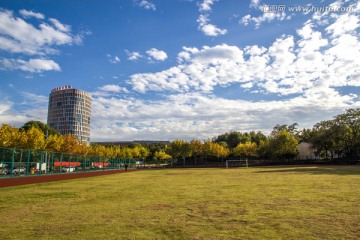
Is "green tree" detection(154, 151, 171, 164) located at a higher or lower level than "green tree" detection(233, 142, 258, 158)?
lower

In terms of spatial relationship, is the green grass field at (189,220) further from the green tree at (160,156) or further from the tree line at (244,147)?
the green tree at (160,156)

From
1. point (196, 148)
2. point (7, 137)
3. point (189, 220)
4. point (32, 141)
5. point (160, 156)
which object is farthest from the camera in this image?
point (160, 156)

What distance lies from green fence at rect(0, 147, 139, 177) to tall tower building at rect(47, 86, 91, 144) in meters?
141

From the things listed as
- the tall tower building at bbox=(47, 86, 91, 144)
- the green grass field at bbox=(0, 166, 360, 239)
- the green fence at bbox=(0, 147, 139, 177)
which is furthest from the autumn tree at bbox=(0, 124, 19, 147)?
the tall tower building at bbox=(47, 86, 91, 144)

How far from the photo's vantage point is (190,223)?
7594mm

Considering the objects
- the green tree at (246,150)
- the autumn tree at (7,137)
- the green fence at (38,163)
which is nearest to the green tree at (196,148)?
the green tree at (246,150)

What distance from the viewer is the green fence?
26992 millimetres

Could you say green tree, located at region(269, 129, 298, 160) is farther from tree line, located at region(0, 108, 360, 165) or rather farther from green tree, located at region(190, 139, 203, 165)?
green tree, located at region(190, 139, 203, 165)

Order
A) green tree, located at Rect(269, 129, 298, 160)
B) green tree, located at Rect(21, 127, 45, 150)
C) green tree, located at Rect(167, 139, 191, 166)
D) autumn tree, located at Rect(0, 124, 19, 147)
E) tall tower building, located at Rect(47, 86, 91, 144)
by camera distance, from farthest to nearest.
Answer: tall tower building, located at Rect(47, 86, 91, 144)
green tree, located at Rect(167, 139, 191, 166)
green tree, located at Rect(269, 129, 298, 160)
green tree, located at Rect(21, 127, 45, 150)
autumn tree, located at Rect(0, 124, 19, 147)

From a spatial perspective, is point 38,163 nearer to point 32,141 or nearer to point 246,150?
point 32,141

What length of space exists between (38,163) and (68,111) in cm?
16150

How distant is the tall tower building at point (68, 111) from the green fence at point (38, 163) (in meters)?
141

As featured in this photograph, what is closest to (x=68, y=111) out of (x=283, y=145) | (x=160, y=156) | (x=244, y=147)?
(x=160, y=156)

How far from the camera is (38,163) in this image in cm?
3281
